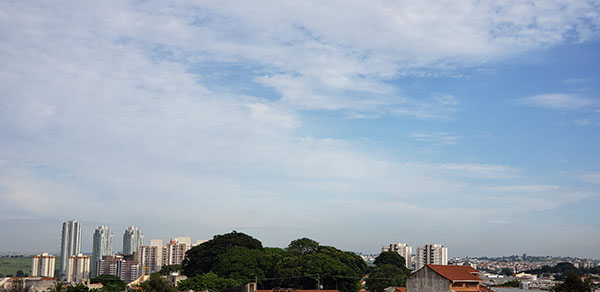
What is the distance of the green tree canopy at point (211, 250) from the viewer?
212ft

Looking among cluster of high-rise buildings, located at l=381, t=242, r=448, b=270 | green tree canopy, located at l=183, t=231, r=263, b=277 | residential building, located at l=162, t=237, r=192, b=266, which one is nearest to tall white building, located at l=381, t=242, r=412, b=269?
cluster of high-rise buildings, located at l=381, t=242, r=448, b=270

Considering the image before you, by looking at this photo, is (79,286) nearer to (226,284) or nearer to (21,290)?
(21,290)

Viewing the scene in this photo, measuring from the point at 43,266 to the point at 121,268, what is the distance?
19952mm

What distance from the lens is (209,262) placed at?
64.4 m

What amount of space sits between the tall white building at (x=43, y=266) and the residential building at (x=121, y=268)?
14.1m

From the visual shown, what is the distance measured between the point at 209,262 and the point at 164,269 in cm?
4627

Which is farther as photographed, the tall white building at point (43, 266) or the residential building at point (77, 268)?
the residential building at point (77, 268)

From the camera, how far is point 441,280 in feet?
149

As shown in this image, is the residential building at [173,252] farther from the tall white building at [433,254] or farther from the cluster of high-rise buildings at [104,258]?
the tall white building at [433,254]

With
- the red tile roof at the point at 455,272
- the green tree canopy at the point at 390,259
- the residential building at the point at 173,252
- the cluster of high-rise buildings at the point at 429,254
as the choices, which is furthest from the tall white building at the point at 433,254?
the red tile roof at the point at 455,272

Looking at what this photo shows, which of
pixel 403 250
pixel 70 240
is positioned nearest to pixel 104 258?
pixel 70 240

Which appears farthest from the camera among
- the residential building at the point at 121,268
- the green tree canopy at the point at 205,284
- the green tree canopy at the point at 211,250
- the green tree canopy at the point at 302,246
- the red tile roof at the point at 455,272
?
the residential building at the point at 121,268

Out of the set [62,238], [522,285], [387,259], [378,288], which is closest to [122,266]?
[62,238]

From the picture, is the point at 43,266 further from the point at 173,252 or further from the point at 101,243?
the point at 101,243
